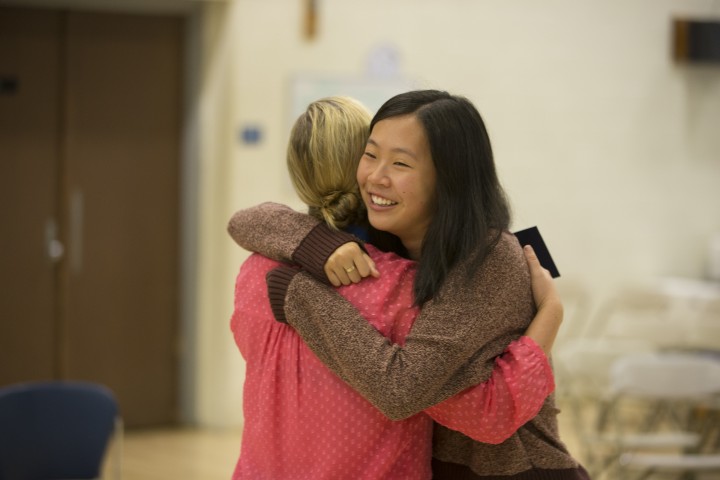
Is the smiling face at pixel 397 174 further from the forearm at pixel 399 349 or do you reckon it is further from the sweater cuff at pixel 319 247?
the forearm at pixel 399 349

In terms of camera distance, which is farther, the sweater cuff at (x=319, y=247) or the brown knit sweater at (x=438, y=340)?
the sweater cuff at (x=319, y=247)

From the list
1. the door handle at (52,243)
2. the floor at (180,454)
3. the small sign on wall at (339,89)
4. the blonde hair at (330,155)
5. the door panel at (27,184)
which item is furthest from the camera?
the small sign on wall at (339,89)

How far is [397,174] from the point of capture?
1.71 m

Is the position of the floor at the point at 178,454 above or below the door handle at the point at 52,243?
below

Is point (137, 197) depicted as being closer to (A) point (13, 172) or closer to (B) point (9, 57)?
(A) point (13, 172)

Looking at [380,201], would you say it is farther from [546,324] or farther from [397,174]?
[546,324]

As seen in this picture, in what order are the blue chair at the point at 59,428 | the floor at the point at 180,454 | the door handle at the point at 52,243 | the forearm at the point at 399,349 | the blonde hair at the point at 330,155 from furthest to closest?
the door handle at the point at 52,243 → the floor at the point at 180,454 → the blue chair at the point at 59,428 → the blonde hair at the point at 330,155 → the forearm at the point at 399,349

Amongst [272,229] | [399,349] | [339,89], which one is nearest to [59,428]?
[272,229]

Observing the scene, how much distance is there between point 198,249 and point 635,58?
351 centimetres

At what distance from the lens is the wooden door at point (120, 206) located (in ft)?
20.0

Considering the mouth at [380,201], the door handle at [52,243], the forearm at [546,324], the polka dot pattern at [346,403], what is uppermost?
the mouth at [380,201]

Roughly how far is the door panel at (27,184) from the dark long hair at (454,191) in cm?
481

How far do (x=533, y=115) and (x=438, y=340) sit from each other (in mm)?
5539

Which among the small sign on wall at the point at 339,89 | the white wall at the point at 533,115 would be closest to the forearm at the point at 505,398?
the white wall at the point at 533,115
